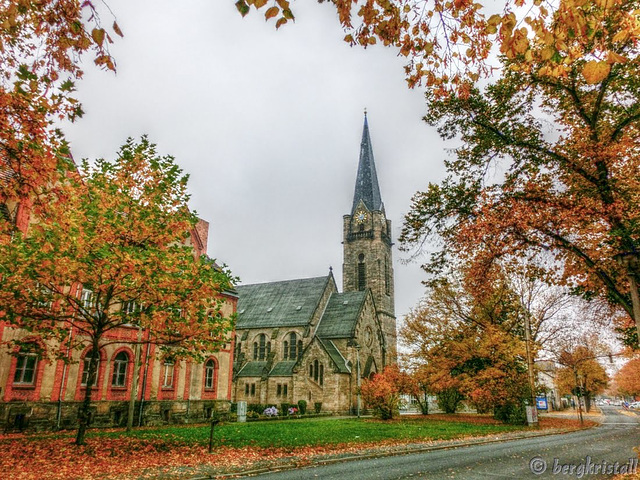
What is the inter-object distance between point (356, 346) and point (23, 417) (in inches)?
1238

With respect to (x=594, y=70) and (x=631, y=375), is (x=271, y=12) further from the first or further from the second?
(x=631, y=375)

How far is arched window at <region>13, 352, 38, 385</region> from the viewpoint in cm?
1917

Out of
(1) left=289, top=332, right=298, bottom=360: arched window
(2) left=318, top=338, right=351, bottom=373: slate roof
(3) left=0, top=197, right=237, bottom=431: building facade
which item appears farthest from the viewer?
(1) left=289, top=332, right=298, bottom=360: arched window

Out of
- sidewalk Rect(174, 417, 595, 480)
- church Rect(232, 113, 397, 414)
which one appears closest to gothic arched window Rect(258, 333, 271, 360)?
church Rect(232, 113, 397, 414)

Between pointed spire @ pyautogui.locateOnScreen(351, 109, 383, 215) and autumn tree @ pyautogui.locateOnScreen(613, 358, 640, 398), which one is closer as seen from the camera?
autumn tree @ pyautogui.locateOnScreen(613, 358, 640, 398)

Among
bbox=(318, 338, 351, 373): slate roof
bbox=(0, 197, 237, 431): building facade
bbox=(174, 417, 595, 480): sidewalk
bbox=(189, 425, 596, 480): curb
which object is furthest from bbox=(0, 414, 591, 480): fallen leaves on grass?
bbox=(318, 338, 351, 373): slate roof

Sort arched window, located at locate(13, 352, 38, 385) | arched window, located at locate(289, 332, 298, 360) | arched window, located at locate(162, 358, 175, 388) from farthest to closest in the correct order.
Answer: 1. arched window, located at locate(289, 332, 298, 360)
2. arched window, located at locate(162, 358, 175, 388)
3. arched window, located at locate(13, 352, 38, 385)

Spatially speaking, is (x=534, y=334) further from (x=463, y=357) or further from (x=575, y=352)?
(x=575, y=352)

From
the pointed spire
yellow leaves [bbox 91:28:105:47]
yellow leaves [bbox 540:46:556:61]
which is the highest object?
the pointed spire

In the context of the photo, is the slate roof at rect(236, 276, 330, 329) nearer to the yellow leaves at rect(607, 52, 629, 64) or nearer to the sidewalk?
the sidewalk

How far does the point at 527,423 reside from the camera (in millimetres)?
27344

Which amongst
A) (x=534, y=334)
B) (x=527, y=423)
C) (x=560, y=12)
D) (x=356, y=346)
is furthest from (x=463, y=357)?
(x=560, y=12)

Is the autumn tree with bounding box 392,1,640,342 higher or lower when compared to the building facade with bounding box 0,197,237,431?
higher

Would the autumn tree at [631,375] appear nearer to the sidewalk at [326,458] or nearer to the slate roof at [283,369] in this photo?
the slate roof at [283,369]
